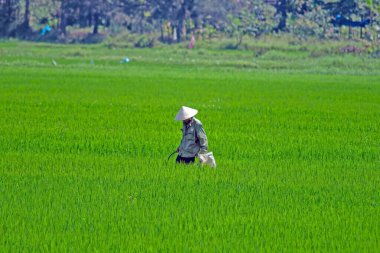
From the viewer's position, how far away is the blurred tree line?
179ft

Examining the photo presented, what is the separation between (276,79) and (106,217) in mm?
21908

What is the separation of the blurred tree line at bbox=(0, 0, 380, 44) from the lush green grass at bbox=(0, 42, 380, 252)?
32.8 m

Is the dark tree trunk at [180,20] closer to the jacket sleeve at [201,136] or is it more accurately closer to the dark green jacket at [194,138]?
the dark green jacket at [194,138]

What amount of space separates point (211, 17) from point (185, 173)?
5569 cm

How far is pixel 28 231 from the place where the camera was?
6.56 metres

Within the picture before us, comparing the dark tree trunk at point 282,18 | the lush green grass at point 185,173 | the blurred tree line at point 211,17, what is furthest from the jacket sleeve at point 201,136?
the dark tree trunk at point 282,18

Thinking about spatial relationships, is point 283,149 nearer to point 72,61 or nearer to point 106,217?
point 106,217

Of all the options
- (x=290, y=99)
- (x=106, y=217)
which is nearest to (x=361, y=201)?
(x=106, y=217)

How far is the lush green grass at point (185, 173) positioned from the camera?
21.7 feet

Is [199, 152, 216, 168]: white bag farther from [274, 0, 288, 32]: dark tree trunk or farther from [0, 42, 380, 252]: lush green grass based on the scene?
[274, 0, 288, 32]: dark tree trunk

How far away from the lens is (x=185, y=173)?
30.3 ft

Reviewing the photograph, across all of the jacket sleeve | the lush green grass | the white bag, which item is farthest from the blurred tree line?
the jacket sleeve

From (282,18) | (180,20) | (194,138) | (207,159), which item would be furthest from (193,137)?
(180,20)

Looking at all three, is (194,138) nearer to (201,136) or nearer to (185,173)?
(201,136)
